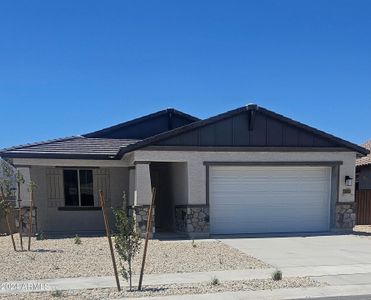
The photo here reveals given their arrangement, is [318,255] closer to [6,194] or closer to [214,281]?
[214,281]

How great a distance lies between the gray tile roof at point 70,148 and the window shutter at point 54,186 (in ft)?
3.57

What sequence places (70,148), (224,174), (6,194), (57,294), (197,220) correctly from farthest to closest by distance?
(70,148), (224,174), (197,220), (6,194), (57,294)

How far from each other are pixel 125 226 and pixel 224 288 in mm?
2087

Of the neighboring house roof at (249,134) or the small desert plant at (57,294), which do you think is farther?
the neighboring house roof at (249,134)

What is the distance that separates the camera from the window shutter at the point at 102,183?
17047mm

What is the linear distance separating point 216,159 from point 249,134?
4.79 ft

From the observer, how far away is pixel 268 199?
50.7ft

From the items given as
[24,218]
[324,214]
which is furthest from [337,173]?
[24,218]

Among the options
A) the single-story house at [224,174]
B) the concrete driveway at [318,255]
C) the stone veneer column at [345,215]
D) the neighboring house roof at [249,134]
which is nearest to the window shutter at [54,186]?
the single-story house at [224,174]

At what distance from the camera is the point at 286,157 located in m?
15.3

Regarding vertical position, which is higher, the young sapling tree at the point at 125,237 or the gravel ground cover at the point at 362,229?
the young sapling tree at the point at 125,237

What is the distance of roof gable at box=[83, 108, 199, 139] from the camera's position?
1850 centimetres

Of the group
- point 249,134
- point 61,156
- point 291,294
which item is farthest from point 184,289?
point 61,156

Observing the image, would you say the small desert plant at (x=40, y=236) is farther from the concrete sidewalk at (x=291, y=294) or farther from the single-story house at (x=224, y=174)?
the concrete sidewalk at (x=291, y=294)
